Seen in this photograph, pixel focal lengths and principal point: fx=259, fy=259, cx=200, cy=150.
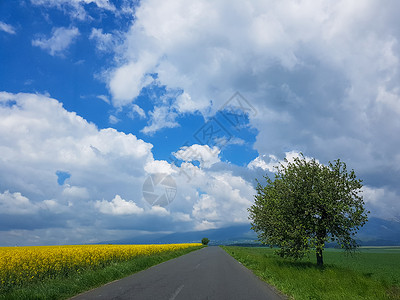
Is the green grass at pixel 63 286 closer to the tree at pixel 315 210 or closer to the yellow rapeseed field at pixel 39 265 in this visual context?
the yellow rapeseed field at pixel 39 265

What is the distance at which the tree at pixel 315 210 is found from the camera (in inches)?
669

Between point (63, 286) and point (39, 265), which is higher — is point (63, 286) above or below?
below

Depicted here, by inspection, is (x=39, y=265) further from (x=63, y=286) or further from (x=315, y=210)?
(x=315, y=210)

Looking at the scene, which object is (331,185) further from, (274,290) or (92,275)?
(92,275)

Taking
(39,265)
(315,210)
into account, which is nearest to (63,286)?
(39,265)

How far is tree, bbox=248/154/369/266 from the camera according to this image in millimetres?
16984

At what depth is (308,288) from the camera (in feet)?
32.9

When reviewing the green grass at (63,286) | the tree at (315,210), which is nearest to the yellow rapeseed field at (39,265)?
the green grass at (63,286)

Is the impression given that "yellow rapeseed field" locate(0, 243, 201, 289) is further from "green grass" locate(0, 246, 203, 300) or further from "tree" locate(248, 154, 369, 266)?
"tree" locate(248, 154, 369, 266)

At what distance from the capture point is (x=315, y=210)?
17812 millimetres

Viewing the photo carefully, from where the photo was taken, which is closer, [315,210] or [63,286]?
[63,286]

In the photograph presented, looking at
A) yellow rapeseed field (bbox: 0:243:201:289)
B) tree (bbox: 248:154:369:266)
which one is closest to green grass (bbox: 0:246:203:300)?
yellow rapeseed field (bbox: 0:243:201:289)

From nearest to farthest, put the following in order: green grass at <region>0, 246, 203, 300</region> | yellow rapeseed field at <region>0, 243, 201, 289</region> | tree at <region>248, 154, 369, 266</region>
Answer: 1. green grass at <region>0, 246, 203, 300</region>
2. yellow rapeseed field at <region>0, 243, 201, 289</region>
3. tree at <region>248, 154, 369, 266</region>

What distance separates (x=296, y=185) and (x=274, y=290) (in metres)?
10.0
